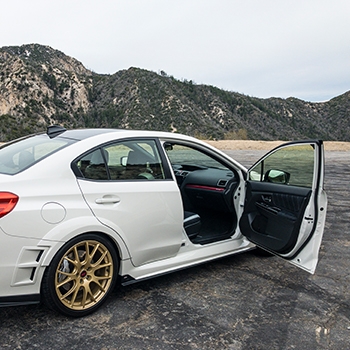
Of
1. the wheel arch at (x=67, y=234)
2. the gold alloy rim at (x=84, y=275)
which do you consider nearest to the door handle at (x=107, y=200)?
the wheel arch at (x=67, y=234)

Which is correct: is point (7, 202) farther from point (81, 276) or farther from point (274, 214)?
point (274, 214)

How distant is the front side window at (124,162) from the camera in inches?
123

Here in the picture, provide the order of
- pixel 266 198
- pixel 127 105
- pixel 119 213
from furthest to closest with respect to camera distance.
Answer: pixel 127 105 < pixel 266 198 < pixel 119 213

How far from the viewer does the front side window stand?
10.2 ft

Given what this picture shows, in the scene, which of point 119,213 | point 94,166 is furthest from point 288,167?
point 94,166

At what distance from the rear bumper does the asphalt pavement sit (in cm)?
25

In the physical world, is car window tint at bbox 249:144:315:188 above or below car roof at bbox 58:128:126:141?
A: below

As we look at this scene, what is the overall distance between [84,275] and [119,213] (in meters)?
0.55

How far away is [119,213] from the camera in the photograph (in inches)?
122

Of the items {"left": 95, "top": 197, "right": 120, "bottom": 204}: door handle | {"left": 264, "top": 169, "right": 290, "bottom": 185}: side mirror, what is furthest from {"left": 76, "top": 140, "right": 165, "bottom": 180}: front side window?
{"left": 264, "top": 169, "right": 290, "bottom": 185}: side mirror

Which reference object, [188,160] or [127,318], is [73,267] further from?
[188,160]

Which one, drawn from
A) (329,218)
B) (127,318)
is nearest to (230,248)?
(127,318)

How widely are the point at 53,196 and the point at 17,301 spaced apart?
0.77 metres

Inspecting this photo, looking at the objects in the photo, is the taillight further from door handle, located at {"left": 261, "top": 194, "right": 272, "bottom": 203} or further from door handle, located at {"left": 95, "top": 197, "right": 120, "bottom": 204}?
door handle, located at {"left": 261, "top": 194, "right": 272, "bottom": 203}
